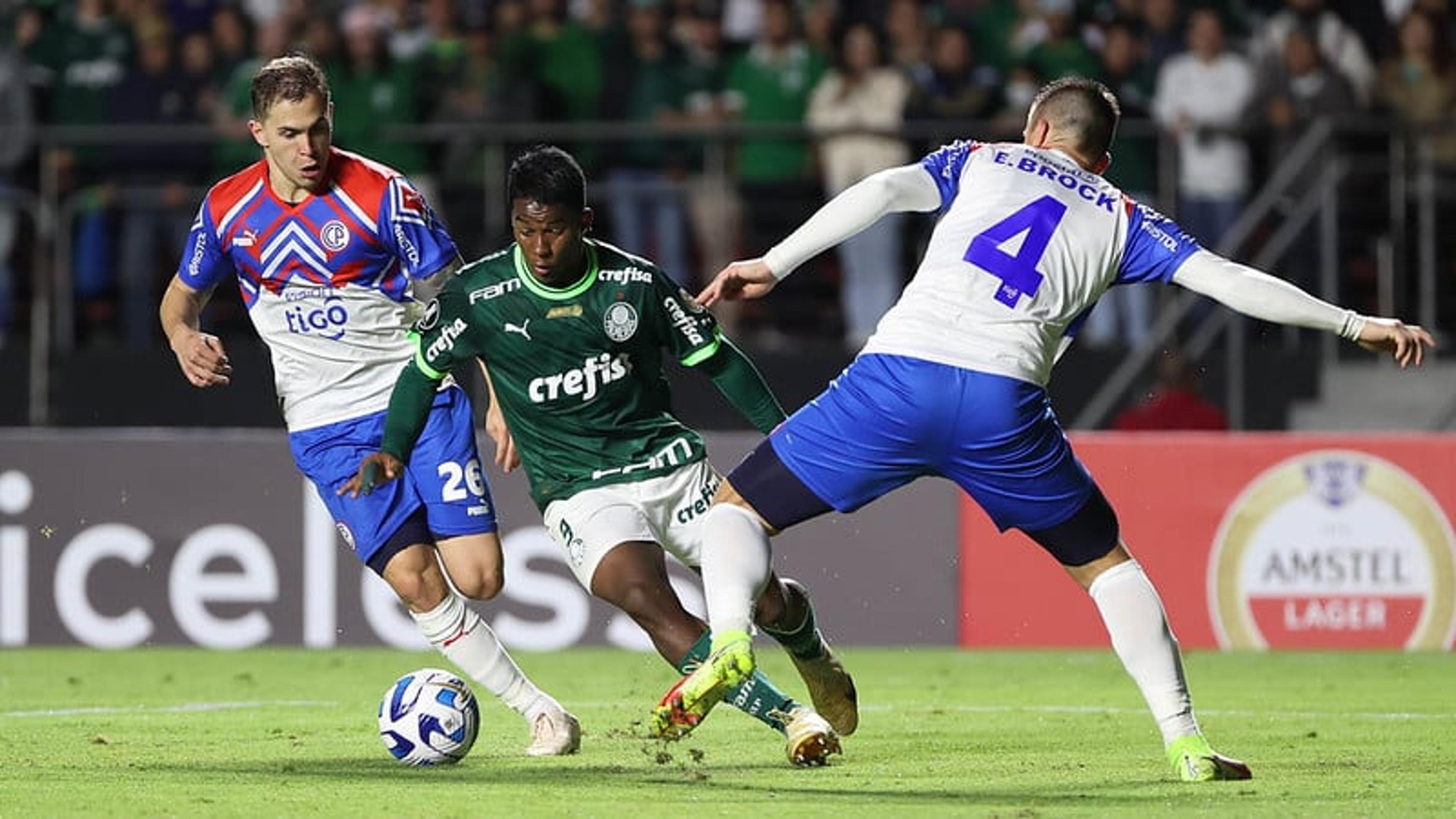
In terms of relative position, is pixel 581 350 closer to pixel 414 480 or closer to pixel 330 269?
pixel 414 480

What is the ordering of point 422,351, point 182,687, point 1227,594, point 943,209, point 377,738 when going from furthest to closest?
point 1227,594
point 182,687
point 377,738
point 422,351
point 943,209

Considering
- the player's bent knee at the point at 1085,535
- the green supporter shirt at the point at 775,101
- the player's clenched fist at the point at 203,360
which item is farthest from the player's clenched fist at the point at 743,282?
the green supporter shirt at the point at 775,101

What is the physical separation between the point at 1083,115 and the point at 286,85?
257 cm

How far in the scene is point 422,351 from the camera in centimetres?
830

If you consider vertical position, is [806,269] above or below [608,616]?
above

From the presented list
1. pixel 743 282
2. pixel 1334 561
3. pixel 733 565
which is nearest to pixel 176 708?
pixel 733 565

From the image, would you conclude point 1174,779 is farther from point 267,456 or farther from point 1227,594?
point 267,456

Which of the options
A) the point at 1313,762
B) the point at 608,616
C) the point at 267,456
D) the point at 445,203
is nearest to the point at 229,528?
the point at 267,456

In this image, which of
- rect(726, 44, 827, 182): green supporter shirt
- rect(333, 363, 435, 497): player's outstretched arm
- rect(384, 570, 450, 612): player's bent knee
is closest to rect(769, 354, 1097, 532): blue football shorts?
rect(333, 363, 435, 497): player's outstretched arm

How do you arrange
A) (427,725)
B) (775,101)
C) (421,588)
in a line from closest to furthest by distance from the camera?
(427,725) → (421,588) → (775,101)

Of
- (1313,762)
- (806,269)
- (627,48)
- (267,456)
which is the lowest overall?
(1313,762)

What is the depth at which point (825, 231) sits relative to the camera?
7309 mm

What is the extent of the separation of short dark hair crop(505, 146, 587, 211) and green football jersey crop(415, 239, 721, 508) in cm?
31

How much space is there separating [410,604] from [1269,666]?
5.33m
